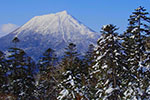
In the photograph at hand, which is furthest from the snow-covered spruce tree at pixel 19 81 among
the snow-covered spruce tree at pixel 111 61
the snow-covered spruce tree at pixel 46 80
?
the snow-covered spruce tree at pixel 111 61

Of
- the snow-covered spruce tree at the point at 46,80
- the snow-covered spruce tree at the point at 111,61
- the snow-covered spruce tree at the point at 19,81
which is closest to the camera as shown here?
the snow-covered spruce tree at the point at 111,61

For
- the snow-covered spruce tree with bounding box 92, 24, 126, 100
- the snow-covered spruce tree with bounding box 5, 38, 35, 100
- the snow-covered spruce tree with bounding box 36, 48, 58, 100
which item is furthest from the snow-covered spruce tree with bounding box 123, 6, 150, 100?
the snow-covered spruce tree with bounding box 36, 48, 58, 100

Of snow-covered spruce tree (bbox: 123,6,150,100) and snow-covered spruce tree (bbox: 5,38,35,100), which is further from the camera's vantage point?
snow-covered spruce tree (bbox: 5,38,35,100)

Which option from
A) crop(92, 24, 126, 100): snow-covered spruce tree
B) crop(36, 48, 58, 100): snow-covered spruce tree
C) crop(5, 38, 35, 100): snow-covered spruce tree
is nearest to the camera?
crop(92, 24, 126, 100): snow-covered spruce tree

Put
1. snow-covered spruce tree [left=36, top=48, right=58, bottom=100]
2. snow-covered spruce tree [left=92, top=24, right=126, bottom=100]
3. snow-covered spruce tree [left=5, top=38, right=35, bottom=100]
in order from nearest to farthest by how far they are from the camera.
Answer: snow-covered spruce tree [left=92, top=24, right=126, bottom=100] → snow-covered spruce tree [left=5, top=38, right=35, bottom=100] → snow-covered spruce tree [left=36, top=48, right=58, bottom=100]

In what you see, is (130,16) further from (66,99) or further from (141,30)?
(66,99)

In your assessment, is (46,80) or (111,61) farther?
(46,80)

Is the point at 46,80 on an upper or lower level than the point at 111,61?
upper

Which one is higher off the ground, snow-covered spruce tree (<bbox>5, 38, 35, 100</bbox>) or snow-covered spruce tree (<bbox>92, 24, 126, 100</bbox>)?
snow-covered spruce tree (<bbox>5, 38, 35, 100</bbox>)

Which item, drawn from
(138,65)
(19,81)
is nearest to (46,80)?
(19,81)

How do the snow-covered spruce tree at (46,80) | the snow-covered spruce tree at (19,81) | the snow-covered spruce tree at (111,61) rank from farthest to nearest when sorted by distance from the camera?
the snow-covered spruce tree at (46,80) < the snow-covered spruce tree at (19,81) < the snow-covered spruce tree at (111,61)

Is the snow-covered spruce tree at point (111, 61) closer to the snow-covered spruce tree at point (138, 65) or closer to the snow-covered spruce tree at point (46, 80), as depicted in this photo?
the snow-covered spruce tree at point (138, 65)

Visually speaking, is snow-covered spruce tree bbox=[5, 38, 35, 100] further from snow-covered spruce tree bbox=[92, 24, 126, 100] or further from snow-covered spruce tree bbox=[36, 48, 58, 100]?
snow-covered spruce tree bbox=[92, 24, 126, 100]

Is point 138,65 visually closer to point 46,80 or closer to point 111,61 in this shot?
point 111,61
